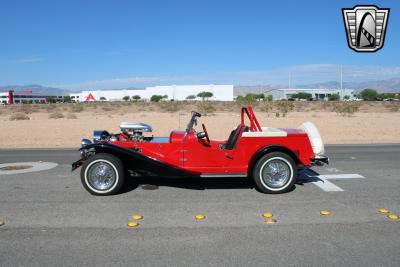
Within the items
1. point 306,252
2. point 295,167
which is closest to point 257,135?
point 295,167

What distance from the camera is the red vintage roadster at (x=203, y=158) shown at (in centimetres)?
604

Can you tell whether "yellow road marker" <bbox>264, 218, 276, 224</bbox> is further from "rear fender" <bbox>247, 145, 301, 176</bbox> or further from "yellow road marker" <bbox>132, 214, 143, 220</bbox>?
"yellow road marker" <bbox>132, 214, 143, 220</bbox>

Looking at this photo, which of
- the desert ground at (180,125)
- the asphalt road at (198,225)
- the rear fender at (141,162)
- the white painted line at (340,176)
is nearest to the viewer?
the asphalt road at (198,225)

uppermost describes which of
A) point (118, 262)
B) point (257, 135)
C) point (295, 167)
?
point (257, 135)

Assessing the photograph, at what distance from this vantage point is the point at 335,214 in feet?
16.7

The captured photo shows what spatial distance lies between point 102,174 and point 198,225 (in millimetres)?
2158

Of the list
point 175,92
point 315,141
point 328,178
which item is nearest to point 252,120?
point 315,141

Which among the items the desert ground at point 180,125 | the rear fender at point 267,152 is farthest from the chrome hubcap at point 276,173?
the desert ground at point 180,125

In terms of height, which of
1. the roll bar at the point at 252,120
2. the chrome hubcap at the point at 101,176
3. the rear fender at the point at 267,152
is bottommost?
the chrome hubcap at the point at 101,176

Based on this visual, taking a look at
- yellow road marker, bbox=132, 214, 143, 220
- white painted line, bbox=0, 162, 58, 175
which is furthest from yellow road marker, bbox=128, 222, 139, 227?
white painted line, bbox=0, 162, 58, 175

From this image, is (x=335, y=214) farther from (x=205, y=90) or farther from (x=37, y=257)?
(x=205, y=90)

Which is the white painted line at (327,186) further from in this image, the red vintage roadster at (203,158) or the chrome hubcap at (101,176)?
the chrome hubcap at (101,176)

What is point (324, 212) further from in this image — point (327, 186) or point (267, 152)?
point (327, 186)

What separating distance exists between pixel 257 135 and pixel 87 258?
3468 mm
